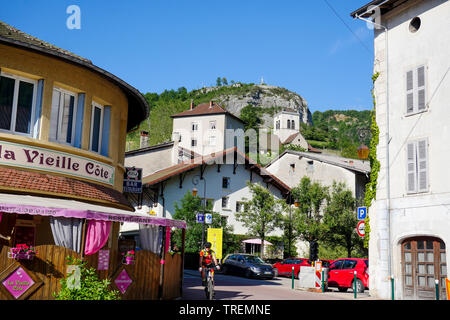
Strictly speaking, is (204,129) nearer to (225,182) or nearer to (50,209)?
(225,182)

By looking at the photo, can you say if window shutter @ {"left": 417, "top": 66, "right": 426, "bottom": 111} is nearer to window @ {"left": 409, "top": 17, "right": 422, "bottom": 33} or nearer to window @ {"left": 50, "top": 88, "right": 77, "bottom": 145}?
window @ {"left": 409, "top": 17, "right": 422, "bottom": 33}

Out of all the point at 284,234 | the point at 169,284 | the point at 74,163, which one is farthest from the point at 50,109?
the point at 284,234

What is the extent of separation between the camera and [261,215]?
135 feet

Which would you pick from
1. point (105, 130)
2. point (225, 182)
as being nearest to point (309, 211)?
point (225, 182)

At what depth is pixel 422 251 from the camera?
19016 millimetres

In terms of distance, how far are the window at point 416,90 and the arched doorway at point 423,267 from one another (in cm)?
501

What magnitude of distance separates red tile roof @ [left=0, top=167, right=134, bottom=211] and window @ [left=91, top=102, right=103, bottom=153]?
1422mm

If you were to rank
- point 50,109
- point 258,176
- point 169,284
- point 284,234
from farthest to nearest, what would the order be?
point 258,176
point 284,234
point 169,284
point 50,109

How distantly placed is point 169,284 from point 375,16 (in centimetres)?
1423

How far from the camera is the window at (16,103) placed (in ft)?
43.3

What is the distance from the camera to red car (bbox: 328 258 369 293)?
22266 millimetres

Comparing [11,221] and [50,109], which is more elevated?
[50,109]

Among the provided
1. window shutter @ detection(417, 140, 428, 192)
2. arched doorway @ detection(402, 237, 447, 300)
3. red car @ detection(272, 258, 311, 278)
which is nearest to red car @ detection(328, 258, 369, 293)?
arched doorway @ detection(402, 237, 447, 300)

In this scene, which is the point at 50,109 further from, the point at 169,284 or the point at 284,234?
the point at 284,234
